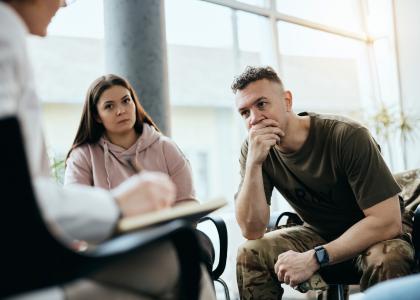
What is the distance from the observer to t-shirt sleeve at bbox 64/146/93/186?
2260 mm

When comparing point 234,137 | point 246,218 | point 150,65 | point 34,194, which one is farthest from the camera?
point 234,137

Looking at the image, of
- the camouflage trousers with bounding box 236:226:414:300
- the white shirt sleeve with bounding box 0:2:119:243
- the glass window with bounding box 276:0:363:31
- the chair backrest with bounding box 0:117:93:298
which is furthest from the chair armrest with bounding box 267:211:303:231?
the glass window with bounding box 276:0:363:31

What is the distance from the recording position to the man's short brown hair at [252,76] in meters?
2.12

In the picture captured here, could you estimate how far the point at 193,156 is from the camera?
626cm

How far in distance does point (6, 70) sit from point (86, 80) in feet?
11.5

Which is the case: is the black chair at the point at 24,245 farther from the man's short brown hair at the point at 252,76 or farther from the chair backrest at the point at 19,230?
the man's short brown hair at the point at 252,76

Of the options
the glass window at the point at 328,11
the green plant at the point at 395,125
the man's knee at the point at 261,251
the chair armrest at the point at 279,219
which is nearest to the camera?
the man's knee at the point at 261,251

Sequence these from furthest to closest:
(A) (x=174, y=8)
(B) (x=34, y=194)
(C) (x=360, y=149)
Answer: (A) (x=174, y=8) < (C) (x=360, y=149) < (B) (x=34, y=194)

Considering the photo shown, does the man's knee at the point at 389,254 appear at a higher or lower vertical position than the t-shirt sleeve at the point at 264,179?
lower

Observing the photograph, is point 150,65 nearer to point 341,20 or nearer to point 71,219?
point 71,219

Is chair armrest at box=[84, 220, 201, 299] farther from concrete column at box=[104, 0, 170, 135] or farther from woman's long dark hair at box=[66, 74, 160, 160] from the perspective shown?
concrete column at box=[104, 0, 170, 135]

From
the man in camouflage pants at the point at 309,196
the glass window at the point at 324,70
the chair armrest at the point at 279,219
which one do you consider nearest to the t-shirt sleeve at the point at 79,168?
the man in camouflage pants at the point at 309,196

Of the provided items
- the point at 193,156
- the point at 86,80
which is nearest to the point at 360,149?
the point at 86,80

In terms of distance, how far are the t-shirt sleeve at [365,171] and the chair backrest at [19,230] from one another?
4.54ft
